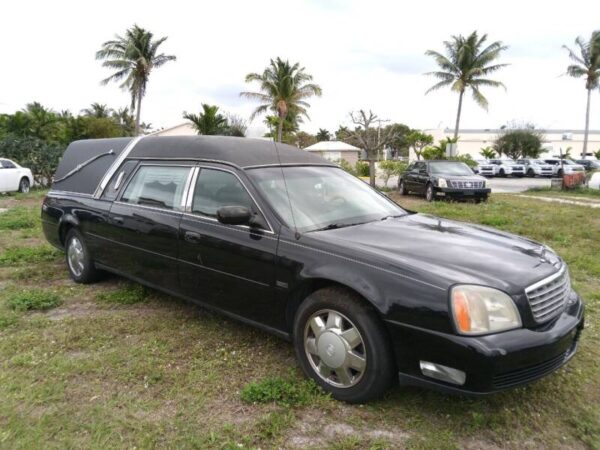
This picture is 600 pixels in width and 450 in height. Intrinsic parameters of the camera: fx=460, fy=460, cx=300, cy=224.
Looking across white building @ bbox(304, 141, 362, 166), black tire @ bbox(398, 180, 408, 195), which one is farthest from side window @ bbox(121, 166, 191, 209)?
Result: white building @ bbox(304, 141, 362, 166)

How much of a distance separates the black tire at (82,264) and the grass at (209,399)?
787mm

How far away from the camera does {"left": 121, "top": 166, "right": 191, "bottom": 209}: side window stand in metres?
4.05

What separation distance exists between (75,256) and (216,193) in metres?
2.59

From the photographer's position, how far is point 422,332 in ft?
8.37

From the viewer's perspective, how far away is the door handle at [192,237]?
12.1 ft

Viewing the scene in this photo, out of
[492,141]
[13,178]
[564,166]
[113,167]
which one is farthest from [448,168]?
[492,141]

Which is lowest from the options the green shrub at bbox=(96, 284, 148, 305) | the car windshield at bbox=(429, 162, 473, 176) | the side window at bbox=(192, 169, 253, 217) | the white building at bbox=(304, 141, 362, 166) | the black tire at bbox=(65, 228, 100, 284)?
the green shrub at bbox=(96, 284, 148, 305)

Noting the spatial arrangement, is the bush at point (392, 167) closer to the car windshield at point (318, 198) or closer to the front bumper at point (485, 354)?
the car windshield at point (318, 198)

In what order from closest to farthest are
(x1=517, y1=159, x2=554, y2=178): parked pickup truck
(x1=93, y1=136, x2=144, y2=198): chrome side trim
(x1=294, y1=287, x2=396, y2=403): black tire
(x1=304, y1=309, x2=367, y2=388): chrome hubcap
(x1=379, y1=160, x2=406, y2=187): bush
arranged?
A: 1. (x1=294, y1=287, x2=396, y2=403): black tire
2. (x1=304, y1=309, x2=367, y2=388): chrome hubcap
3. (x1=93, y1=136, x2=144, y2=198): chrome side trim
4. (x1=379, y1=160, x2=406, y2=187): bush
5. (x1=517, y1=159, x2=554, y2=178): parked pickup truck

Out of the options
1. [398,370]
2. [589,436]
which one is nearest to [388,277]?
[398,370]

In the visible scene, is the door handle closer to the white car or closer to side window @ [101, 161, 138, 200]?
side window @ [101, 161, 138, 200]

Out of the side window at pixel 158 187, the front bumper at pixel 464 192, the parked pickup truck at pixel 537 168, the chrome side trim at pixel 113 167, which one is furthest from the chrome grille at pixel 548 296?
the parked pickup truck at pixel 537 168

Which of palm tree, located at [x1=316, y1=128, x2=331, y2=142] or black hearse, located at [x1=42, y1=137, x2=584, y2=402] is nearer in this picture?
black hearse, located at [x1=42, y1=137, x2=584, y2=402]

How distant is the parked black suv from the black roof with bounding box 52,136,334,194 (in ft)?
35.6
